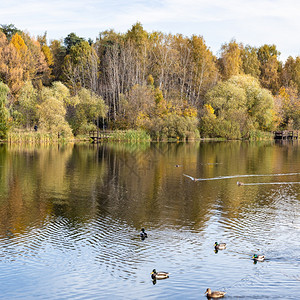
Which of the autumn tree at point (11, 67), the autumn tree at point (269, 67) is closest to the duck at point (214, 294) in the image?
the autumn tree at point (11, 67)

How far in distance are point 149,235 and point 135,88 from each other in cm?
6935

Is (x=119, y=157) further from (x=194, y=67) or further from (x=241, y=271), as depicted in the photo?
(x=194, y=67)

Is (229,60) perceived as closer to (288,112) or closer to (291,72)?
(288,112)

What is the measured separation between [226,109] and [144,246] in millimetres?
77897

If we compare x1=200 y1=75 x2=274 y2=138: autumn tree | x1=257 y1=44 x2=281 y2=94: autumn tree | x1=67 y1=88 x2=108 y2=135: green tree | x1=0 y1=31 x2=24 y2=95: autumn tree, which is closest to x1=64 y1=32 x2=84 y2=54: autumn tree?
x1=0 y1=31 x2=24 y2=95: autumn tree

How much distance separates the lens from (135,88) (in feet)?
281

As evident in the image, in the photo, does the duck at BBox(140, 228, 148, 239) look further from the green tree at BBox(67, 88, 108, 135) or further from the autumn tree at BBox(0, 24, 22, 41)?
the autumn tree at BBox(0, 24, 22, 41)

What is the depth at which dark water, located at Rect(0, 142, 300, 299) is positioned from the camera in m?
13.3

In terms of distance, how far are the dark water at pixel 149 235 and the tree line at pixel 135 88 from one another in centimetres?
4595

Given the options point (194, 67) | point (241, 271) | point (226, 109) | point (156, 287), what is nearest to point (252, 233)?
point (241, 271)

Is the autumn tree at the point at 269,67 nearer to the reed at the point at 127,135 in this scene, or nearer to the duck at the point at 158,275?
the reed at the point at 127,135

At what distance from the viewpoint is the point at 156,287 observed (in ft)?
43.5

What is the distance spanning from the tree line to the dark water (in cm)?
4595

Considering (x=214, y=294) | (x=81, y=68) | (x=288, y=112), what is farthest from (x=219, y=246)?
(x=288, y=112)
